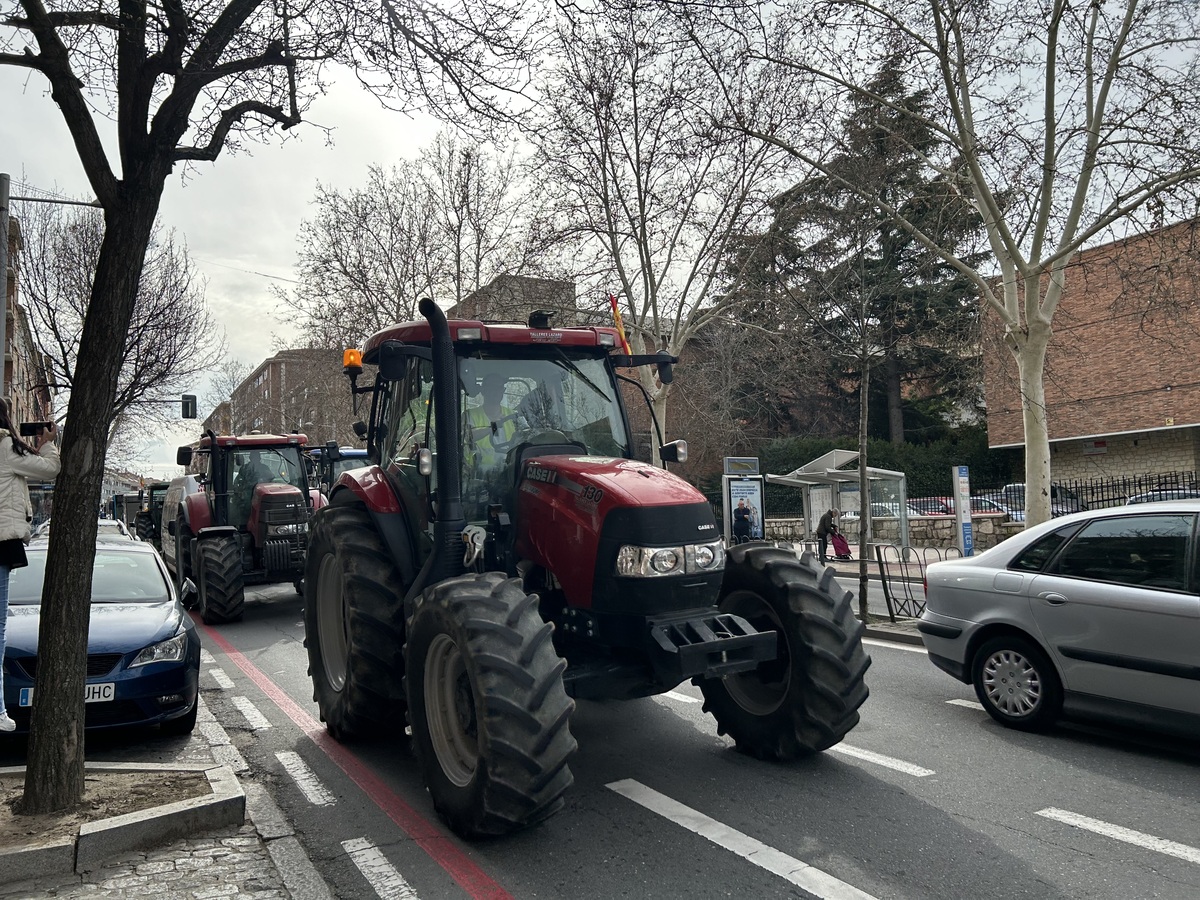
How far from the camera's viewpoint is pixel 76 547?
4.51 metres

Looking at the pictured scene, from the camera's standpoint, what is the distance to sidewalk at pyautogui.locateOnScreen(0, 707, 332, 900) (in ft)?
12.3

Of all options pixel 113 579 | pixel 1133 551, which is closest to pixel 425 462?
pixel 113 579

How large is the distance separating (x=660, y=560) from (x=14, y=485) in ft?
12.0

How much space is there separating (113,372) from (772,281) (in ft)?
58.0

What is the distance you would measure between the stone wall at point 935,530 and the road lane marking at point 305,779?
18773 mm

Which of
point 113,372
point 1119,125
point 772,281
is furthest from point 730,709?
point 772,281

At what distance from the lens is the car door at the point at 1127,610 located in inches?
204

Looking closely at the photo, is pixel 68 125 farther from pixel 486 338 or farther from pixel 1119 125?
pixel 1119 125

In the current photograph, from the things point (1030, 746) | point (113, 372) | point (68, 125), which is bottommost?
point (1030, 746)

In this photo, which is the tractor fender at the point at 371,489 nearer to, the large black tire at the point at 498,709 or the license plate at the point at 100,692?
the large black tire at the point at 498,709

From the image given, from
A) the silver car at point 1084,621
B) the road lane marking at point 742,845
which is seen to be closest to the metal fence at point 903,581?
the silver car at point 1084,621

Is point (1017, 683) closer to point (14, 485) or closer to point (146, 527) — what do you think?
point (14, 485)

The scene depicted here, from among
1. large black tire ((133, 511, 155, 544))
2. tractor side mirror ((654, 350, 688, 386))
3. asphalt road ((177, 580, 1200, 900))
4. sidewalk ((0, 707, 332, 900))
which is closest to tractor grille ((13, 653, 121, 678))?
asphalt road ((177, 580, 1200, 900))

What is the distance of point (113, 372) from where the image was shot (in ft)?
15.2
